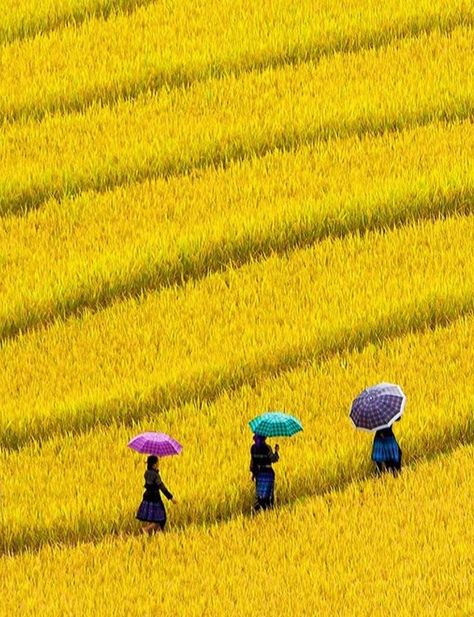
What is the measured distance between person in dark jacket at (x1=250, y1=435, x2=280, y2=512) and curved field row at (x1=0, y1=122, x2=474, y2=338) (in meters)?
3.35

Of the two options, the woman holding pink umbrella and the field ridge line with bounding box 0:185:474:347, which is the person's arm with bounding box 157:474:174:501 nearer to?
the woman holding pink umbrella

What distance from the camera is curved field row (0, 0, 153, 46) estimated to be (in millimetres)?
21875

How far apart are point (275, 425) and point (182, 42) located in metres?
8.30

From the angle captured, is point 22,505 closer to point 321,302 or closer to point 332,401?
point 332,401

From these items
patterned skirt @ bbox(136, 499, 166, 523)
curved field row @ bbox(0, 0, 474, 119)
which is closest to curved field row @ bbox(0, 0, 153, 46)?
curved field row @ bbox(0, 0, 474, 119)

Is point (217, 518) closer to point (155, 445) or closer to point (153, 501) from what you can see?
point (153, 501)

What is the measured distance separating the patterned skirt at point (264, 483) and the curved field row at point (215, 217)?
11.5 ft

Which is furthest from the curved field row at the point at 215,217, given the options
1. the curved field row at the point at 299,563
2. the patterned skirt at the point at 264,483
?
the curved field row at the point at 299,563

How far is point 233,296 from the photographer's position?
17.0 m

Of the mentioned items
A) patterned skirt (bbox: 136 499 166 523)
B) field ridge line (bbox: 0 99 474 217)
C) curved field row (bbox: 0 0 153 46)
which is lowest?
patterned skirt (bbox: 136 499 166 523)

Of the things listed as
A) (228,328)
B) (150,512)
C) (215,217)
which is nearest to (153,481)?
(150,512)

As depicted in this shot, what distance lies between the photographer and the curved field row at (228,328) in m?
15.5

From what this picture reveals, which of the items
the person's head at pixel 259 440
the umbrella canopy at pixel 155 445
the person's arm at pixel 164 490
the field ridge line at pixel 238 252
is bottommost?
the person's arm at pixel 164 490

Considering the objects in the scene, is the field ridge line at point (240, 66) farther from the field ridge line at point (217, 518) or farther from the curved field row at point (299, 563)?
the curved field row at point (299, 563)
